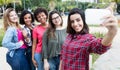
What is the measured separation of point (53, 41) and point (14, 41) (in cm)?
64

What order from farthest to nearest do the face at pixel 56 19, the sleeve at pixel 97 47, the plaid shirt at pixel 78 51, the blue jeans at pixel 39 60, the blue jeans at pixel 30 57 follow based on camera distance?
1. the blue jeans at pixel 30 57
2. the blue jeans at pixel 39 60
3. the face at pixel 56 19
4. the plaid shirt at pixel 78 51
5. the sleeve at pixel 97 47

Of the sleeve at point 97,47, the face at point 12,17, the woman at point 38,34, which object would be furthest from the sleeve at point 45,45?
the sleeve at point 97,47

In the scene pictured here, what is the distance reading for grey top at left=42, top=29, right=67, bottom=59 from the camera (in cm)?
486

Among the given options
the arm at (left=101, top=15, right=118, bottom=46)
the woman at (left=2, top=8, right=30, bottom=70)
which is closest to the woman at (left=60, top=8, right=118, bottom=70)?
the arm at (left=101, top=15, right=118, bottom=46)

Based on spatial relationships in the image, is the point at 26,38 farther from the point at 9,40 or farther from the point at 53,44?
the point at 53,44

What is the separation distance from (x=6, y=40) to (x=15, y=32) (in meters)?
0.16

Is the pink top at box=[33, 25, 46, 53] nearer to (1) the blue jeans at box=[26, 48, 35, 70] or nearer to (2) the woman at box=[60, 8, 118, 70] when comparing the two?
(1) the blue jeans at box=[26, 48, 35, 70]

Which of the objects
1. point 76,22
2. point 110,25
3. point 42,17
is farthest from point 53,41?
point 110,25

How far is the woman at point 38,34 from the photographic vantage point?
16.9 ft

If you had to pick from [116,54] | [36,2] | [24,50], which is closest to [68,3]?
[36,2]

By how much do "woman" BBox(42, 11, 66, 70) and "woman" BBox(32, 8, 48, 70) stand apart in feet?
0.75

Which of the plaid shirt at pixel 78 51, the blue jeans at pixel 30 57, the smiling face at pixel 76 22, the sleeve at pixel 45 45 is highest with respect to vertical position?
the smiling face at pixel 76 22

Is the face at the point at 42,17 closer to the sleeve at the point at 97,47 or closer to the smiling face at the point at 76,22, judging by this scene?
the smiling face at the point at 76,22

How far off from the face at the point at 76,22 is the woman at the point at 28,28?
174cm
